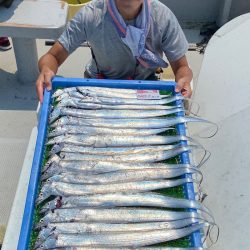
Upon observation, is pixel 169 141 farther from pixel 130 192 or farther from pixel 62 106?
pixel 62 106

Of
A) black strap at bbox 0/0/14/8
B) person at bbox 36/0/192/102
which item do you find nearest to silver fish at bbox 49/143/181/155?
person at bbox 36/0/192/102

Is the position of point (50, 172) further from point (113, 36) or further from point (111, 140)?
point (113, 36)

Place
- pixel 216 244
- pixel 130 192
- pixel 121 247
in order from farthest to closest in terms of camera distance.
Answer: pixel 216 244, pixel 130 192, pixel 121 247

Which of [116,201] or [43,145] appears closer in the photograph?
[116,201]

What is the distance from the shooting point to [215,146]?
8.27 feet

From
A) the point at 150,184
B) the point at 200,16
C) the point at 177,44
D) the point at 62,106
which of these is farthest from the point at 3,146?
the point at 200,16

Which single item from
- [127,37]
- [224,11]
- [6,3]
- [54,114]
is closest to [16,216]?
[54,114]

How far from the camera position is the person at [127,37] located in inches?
104

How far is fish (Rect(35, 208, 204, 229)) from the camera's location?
1.68 metres

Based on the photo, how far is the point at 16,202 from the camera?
6.68ft

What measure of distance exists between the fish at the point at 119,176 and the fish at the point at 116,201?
0.09 meters

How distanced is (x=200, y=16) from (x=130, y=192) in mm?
4027

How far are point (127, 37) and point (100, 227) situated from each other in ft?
4.77

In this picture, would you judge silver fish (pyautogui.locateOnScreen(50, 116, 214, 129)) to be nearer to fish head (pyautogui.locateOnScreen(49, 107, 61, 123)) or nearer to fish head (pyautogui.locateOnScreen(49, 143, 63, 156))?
fish head (pyautogui.locateOnScreen(49, 107, 61, 123))
